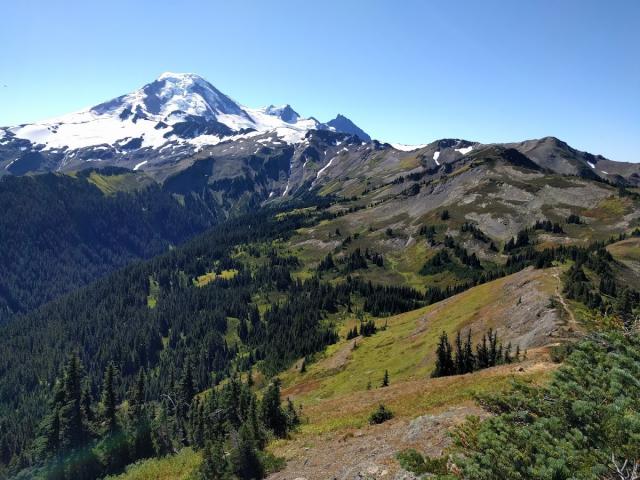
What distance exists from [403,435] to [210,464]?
15828 millimetres

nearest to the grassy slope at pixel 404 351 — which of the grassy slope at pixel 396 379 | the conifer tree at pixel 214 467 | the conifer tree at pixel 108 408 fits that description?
the grassy slope at pixel 396 379

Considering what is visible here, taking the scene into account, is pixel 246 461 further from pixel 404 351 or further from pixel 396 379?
pixel 404 351

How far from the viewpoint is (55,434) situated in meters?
74.8

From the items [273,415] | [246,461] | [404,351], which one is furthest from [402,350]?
[246,461]

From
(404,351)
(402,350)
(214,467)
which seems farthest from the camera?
(402,350)

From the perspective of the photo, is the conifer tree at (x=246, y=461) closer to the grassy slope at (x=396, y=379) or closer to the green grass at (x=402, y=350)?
the grassy slope at (x=396, y=379)

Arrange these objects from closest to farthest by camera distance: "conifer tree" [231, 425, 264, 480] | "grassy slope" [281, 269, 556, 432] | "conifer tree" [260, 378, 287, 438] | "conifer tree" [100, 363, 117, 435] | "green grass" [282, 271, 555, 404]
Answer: "conifer tree" [231, 425, 264, 480]
"conifer tree" [260, 378, 287, 438]
"conifer tree" [100, 363, 117, 435]
"grassy slope" [281, 269, 556, 432]
"green grass" [282, 271, 555, 404]

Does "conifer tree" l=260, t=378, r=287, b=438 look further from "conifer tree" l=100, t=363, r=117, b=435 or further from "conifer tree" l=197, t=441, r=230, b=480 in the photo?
"conifer tree" l=100, t=363, r=117, b=435

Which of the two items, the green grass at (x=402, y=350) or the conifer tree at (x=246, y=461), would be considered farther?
the green grass at (x=402, y=350)

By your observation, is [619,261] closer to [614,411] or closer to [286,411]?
[286,411]

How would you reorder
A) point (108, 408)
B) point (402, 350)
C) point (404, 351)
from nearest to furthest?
point (108, 408)
point (404, 351)
point (402, 350)

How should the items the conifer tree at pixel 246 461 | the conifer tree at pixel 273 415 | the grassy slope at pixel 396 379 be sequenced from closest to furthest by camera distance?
1. the conifer tree at pixel 246 461
2. the grassy slope at pixel 396 379
3. the conifer tree at pixel 273 415

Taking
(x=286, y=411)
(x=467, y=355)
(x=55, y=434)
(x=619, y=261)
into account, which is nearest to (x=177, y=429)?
(x=55, y=434)

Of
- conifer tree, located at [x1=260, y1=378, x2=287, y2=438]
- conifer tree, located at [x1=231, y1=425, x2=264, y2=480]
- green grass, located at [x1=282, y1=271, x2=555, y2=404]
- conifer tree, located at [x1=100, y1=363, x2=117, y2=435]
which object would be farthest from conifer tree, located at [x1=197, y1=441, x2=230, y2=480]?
conifer tree, located at [x1=100, y1=363, x2=117, y2=435]
